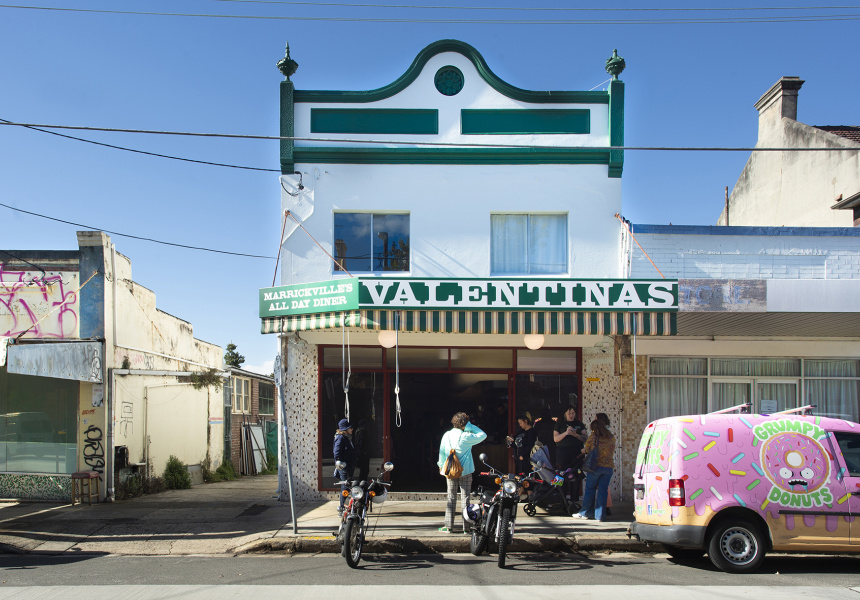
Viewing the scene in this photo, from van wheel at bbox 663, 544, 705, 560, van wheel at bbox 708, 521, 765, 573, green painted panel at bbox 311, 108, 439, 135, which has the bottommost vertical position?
van wheel at bbox 663, 544, 705, 560

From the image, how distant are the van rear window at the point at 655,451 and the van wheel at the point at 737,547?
3.07ft

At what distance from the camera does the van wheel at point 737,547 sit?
8273 millimetres

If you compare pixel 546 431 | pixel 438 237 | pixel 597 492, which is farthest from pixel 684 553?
pixel 438 237

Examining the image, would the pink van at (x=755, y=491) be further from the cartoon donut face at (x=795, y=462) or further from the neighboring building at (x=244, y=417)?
the neighboring building at (x=244, y=417)

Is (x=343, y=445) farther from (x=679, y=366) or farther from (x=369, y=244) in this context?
(x=679, y=366)

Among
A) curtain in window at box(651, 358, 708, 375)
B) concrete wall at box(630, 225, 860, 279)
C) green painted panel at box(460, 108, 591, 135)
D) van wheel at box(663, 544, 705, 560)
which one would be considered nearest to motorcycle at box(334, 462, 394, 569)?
van wheel at box(663, 544, 705, 560)

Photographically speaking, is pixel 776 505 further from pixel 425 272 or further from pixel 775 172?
pixel 775 172

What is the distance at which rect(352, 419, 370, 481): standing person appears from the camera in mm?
12219

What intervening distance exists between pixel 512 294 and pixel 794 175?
1333 cm

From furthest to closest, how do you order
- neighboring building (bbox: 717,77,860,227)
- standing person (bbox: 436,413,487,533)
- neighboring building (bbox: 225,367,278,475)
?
neighboring building (bbox: 225,367,278,475), neighboring building (bbox: 717,77,860,227), standing person (bbox: 436,413,487,533)

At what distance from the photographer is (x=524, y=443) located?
40.5ft

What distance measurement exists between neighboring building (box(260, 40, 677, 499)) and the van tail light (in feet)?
16.1

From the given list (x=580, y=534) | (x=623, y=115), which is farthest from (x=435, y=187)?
(x=580, y=534)

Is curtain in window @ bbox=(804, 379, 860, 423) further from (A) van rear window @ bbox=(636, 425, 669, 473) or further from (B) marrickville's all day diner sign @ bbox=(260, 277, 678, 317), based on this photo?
(A) van rear window @ bbox=(636, 425, 669, 473)
